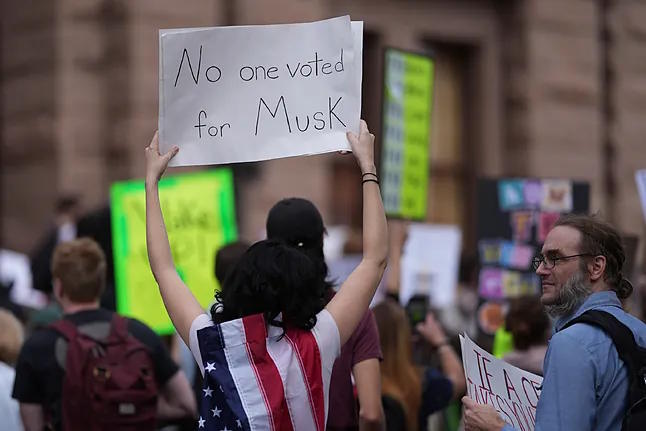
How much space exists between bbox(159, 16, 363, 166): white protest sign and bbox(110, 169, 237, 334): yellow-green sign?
9.47 ft

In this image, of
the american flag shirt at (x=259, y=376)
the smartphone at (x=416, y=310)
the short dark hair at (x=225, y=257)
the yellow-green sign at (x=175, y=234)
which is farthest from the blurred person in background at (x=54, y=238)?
the american flag shirt at (x=259, y=376)

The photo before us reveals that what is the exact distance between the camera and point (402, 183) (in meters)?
7.05

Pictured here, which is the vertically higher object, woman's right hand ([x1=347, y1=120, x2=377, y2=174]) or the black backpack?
woman's right hand ([x1=347, y1=120, x2=377, y2=174])

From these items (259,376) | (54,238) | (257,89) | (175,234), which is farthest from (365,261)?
(54,238)

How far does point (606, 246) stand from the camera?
3.53 meters

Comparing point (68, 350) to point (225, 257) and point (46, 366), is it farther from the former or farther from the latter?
point (225, 257)

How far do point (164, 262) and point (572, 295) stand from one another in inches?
46.1

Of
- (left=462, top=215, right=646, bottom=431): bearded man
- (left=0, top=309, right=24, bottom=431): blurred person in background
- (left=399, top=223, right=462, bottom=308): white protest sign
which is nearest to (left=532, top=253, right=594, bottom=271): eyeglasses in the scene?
(left=462, top=215, right=646, bottom=431): bearded man

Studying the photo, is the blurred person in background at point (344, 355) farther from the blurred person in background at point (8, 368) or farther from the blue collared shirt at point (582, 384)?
the blurred person in background at point (8, 368)

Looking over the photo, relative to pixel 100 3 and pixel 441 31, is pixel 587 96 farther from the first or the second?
pixel 100 3

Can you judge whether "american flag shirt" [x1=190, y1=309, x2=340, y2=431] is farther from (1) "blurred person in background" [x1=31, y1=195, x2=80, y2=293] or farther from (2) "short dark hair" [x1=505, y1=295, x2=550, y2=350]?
(1) "blurred person in background" [x1=31, y1=195, x2=80, y2=293]

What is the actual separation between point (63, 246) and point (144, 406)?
72 cm

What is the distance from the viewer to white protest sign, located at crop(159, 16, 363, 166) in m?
3.87

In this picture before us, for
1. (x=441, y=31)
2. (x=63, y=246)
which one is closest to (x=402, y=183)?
(x=63, y=246)
